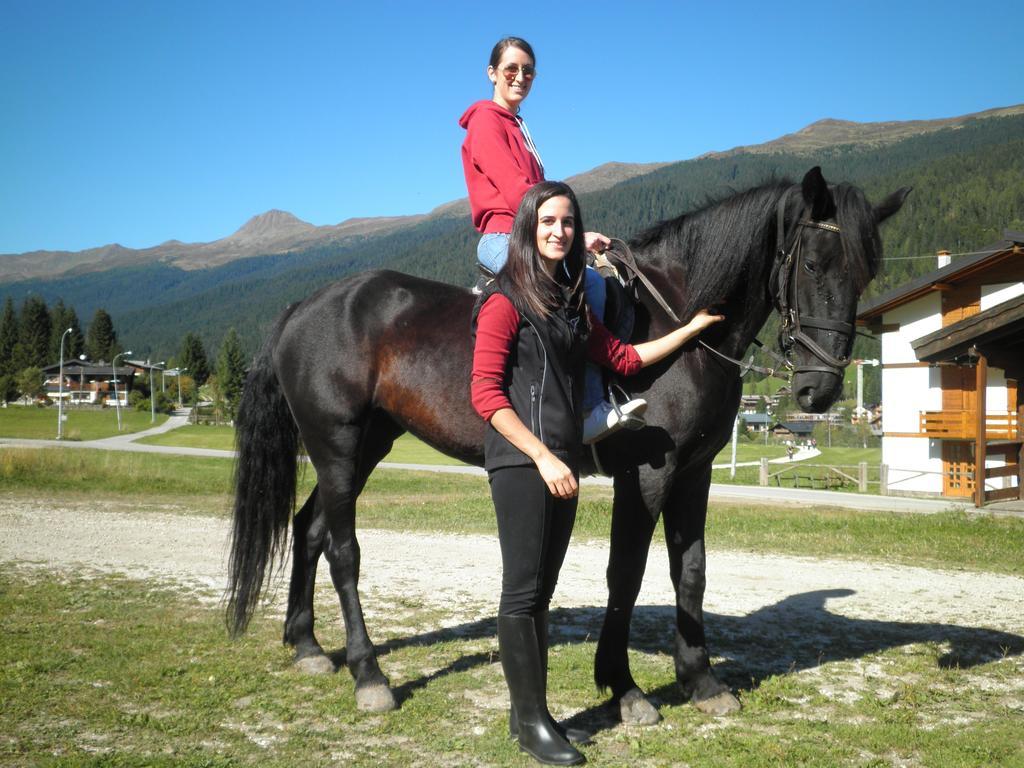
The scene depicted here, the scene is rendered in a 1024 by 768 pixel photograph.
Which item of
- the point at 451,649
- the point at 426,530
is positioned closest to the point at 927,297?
the point at 426,530

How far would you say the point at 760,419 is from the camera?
98562 millimetres

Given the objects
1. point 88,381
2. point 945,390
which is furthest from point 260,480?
point 88,381

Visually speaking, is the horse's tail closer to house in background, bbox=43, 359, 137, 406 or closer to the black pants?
the black pants

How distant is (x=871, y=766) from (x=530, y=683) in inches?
60.3

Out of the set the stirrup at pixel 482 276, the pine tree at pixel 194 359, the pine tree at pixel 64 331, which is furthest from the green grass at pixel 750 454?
the pine tree at pixel 64 331

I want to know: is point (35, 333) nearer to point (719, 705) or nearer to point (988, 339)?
point (988, 339)

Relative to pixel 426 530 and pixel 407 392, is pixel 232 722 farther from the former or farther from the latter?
pixel 426 530

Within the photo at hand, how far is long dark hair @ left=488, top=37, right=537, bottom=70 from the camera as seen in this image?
179 inches

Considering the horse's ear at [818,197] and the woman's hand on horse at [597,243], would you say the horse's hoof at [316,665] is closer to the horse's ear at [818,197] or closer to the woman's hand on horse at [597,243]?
the woman's hand on horse at [597,243]

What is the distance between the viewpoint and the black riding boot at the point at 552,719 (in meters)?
3.68

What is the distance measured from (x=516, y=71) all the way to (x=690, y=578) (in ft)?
9.67

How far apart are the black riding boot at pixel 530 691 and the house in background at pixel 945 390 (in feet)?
65.9

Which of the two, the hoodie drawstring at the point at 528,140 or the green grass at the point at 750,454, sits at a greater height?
the hoodie drawstring at the point at 528,140

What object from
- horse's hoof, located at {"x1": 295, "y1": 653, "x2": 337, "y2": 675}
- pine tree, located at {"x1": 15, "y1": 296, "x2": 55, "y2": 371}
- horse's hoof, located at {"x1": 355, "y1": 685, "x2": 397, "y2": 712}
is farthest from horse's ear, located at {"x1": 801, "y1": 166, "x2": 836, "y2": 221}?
pine tree, located at {"x1": 15, "y1": 296, "x2": 55, "y2": 371}
